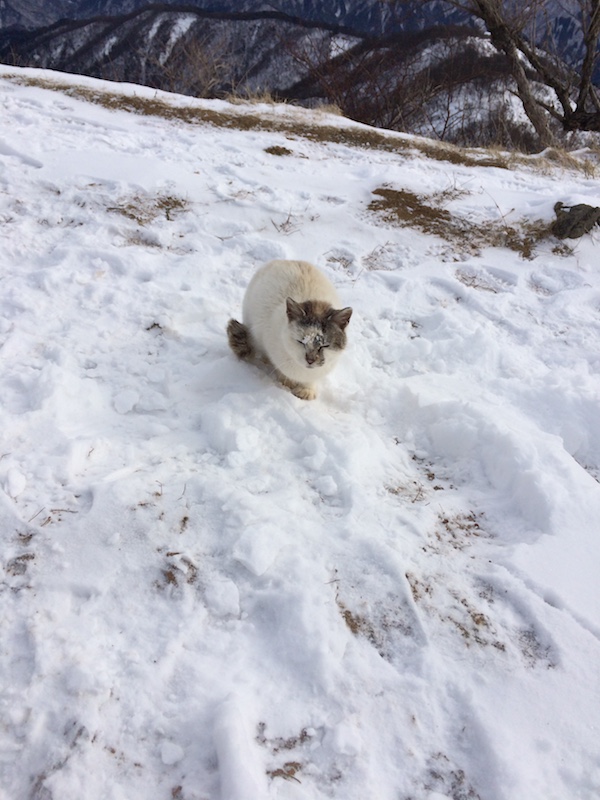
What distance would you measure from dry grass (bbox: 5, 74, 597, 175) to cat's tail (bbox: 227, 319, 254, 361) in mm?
6049

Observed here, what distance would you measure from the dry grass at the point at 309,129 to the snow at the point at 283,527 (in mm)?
3997

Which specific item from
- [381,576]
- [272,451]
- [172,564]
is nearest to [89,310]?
[272,451]

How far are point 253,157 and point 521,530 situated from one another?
6.39 m

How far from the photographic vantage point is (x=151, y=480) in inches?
95.4

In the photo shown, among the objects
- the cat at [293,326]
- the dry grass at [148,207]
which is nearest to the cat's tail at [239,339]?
the cat at [293,326]

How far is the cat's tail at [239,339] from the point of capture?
3.53 m

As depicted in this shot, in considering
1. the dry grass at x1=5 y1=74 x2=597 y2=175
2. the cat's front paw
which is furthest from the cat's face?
the dry grass at x1=5 y1=74 x2=597 y2=175

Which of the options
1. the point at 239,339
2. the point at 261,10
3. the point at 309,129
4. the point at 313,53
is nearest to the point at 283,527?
the point at 239,339

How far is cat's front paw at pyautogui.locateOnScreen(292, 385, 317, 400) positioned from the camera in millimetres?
3373

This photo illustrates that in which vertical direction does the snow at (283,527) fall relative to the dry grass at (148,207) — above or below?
below

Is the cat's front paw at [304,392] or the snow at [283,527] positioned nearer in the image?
the snow at [283,527]

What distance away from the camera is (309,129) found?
27.7 ft

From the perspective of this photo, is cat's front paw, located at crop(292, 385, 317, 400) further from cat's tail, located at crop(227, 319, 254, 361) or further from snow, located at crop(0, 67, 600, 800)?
cat's tail, located at crop(227, 319, 254, 361)

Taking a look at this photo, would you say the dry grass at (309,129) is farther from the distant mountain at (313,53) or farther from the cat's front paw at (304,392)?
the cat's front paw at (304,392)
